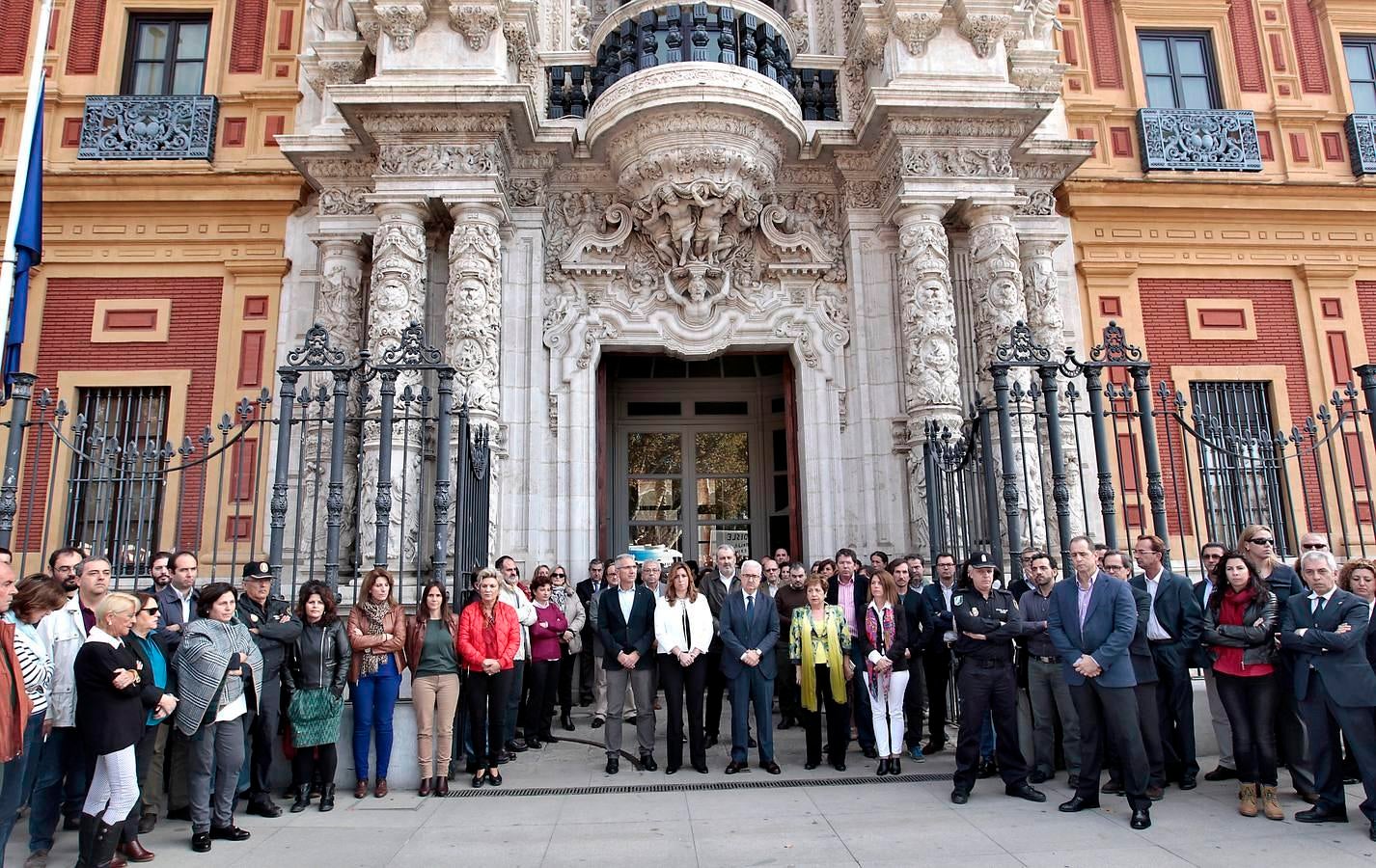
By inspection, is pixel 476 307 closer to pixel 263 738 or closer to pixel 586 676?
pixel 586 676

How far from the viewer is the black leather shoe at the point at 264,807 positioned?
586 cm

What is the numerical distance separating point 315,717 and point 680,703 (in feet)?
8.97

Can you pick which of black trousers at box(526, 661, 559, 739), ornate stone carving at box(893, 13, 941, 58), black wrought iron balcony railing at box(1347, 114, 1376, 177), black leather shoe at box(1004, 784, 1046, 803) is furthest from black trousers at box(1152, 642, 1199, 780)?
→ black wrought iron balcony railing at box(1347, 114, 1376, 177)

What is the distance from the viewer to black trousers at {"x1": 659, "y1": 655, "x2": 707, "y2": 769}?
6.90 m

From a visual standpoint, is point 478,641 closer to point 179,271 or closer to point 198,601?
point 198,601

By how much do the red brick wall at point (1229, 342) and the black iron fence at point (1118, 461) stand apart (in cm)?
26

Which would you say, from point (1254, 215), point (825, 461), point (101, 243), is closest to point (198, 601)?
point (825, 461)

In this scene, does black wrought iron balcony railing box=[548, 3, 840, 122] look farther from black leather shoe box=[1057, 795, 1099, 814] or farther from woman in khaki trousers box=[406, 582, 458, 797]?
black leather shoe box=[1057, 795, 1099, 814]

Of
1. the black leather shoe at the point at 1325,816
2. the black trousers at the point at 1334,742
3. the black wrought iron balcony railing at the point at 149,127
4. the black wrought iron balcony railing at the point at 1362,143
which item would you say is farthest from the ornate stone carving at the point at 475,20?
the black wrought iron balcony railing at the point at 1362,143

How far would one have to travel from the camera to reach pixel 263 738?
5953mm

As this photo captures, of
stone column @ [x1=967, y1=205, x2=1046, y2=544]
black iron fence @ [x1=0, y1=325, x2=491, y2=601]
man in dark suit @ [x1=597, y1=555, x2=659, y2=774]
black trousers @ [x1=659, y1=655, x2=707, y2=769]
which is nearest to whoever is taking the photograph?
black trousers @ [x1=659, y1=655, x2=707, y2=769]

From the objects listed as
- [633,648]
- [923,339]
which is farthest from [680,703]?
[923,339]

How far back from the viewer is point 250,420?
24.8 feet

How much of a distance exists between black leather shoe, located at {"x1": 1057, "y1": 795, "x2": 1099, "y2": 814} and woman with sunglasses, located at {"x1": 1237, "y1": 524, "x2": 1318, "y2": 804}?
137 cm
